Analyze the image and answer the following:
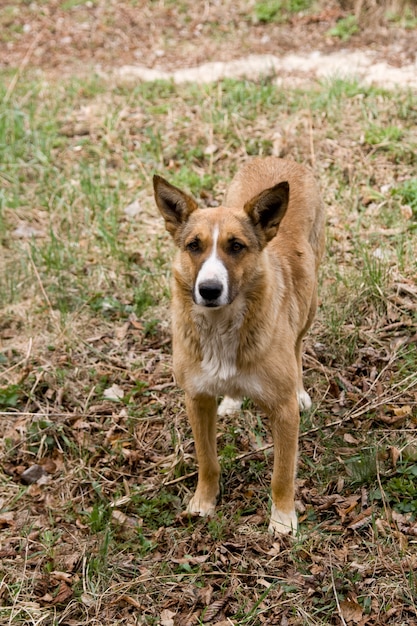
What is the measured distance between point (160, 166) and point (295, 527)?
4.54 metres

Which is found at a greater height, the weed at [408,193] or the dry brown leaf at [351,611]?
the weed at [408,193]

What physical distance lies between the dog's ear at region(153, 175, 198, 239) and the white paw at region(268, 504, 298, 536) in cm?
172

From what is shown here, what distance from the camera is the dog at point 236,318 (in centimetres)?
376

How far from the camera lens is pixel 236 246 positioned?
3799 mm

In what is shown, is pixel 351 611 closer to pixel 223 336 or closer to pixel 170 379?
Answer: pixel 223 336

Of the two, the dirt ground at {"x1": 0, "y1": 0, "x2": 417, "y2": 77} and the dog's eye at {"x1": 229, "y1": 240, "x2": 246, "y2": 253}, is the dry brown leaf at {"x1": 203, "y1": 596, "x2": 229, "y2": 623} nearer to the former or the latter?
the dog's eye at {"x1": 229, "y1": 240, "x2": 246, "y2": 253}

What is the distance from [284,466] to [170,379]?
151cm

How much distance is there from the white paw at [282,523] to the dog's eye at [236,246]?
1526 millimetres

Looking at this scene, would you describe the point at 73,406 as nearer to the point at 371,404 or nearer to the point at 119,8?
the point at 371,404

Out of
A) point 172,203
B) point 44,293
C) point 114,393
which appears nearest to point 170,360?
point 114,393

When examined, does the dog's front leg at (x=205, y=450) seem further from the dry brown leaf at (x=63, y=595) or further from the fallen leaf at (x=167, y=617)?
the dry brown leaf at (x=63, y=595)

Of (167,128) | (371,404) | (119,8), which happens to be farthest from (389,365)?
(119,8)

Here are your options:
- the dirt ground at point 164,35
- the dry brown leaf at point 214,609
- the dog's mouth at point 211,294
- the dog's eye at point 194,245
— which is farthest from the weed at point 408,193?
the dry brown leaf at point 214,609

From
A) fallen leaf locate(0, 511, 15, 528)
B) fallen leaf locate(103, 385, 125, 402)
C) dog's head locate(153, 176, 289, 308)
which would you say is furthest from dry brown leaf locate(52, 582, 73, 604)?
dog's head locate(153, 176, 289, 308)
